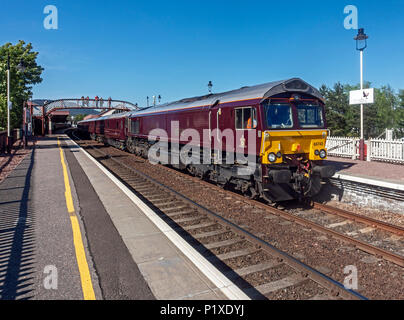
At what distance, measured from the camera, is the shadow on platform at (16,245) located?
13.9 ft

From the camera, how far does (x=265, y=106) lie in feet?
28.4

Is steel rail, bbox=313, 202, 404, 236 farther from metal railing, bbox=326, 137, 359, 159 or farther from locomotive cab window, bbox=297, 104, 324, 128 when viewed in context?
metal railing, bbox=326, 137, 359, 159

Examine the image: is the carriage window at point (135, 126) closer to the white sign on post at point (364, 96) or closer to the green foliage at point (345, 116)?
the white sign on post at point (364, 96)

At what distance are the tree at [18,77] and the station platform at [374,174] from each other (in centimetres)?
2720

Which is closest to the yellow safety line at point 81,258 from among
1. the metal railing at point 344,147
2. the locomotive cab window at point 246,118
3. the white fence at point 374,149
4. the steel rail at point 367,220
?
the locomotive cab window at point 246,118

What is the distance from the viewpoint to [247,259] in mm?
5738

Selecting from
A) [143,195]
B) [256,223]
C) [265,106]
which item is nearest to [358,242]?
[256,223]

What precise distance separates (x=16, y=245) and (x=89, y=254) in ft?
5.10

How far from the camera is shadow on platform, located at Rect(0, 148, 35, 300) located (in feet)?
13.9

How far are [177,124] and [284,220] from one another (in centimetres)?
796

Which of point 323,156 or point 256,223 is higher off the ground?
point 323,156
